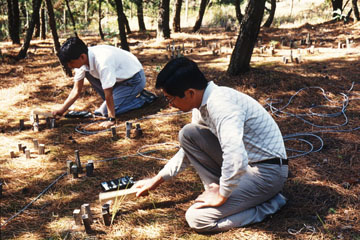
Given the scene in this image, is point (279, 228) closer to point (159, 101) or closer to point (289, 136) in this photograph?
point (289, 136)

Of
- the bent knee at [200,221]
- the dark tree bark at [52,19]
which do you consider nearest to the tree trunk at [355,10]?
the dark tree bark at [52,19]

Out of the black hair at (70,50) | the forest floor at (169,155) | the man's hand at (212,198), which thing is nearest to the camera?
the man's hand at (212,198)

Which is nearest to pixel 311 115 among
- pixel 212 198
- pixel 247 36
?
pixel 247 36

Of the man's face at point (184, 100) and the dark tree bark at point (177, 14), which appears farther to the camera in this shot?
the dark tree bark at point (177, 14)

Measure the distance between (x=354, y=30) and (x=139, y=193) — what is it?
9.46 metres

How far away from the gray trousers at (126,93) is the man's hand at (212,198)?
10.3 ft

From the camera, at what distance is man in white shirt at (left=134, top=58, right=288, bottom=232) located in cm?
221

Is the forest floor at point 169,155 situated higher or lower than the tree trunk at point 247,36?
lower

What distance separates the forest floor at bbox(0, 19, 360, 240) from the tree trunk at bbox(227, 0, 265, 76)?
20cm

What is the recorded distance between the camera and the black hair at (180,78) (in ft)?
7.52

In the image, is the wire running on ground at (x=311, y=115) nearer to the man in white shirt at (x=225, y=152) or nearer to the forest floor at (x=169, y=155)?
the forest floor at (x=169, y=155)

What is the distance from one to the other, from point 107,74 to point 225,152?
10.0 feet

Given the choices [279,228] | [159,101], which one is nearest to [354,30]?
[159,101]

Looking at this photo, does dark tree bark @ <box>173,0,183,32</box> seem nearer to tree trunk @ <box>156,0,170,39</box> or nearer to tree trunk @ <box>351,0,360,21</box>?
tree trunk @ <box>156,0,170,39</box>
